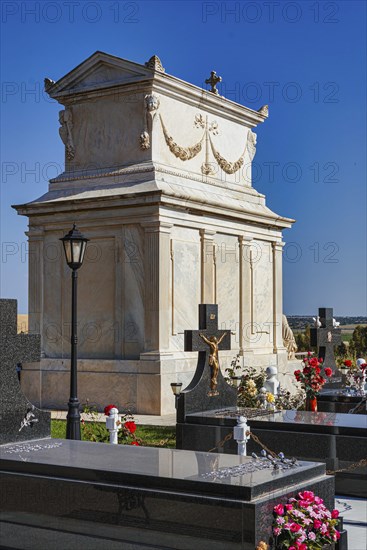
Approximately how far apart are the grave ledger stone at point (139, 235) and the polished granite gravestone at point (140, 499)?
35.4 ft

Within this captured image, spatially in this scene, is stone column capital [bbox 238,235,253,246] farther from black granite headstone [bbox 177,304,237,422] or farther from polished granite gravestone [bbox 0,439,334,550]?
polished granite gravestone [bbox 0,439,334,550]

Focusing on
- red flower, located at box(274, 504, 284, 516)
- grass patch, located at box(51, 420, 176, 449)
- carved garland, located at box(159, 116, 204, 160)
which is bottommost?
grass patch, located at box(51, 420, 176, 449)

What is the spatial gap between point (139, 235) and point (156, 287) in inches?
46.4

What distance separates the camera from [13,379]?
777cm

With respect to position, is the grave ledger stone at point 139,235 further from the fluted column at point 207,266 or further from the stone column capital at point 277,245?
the stone column capital at point 277,245

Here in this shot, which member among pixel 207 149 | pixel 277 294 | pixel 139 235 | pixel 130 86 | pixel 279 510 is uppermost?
pixel 130 86

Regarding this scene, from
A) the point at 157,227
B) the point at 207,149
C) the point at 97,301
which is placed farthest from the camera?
the point at 207,149

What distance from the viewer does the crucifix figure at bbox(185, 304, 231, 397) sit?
40.5 ft

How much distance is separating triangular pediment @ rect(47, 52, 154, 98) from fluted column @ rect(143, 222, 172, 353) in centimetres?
352

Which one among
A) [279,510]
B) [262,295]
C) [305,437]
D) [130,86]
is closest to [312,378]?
[305,437]

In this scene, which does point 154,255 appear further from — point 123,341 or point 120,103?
point 120,103

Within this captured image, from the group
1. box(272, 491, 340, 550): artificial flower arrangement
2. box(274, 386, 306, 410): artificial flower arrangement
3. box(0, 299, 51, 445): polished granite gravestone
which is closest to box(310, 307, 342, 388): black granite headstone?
box(274, 386, 306, 410): artificial flower arrangement

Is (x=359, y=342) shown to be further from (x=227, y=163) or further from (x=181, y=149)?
(x=181, y=149)

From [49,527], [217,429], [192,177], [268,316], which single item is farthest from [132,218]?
[49,527]
